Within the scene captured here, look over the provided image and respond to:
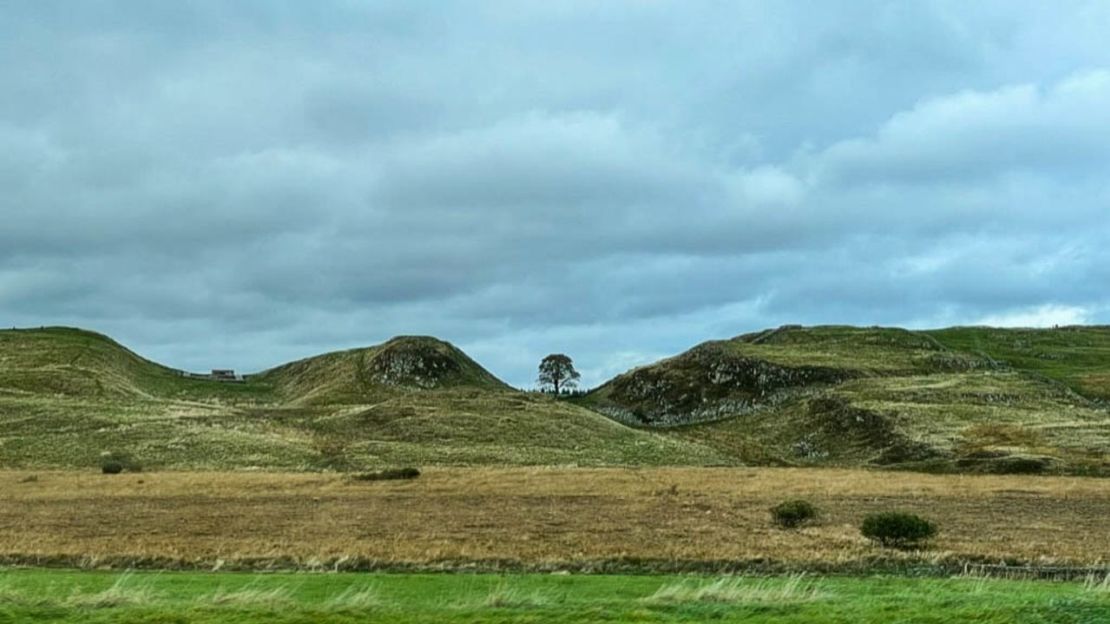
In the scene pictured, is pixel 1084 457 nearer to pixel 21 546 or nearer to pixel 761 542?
pixel 761 542

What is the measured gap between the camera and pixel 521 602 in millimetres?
19547

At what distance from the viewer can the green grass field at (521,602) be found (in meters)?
15.6

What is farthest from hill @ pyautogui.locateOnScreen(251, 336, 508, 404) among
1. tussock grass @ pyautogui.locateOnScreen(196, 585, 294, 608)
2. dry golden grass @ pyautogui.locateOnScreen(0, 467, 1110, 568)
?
tussock grass @ pyautogui.locateOnScreen(196, 585, 294, 608)

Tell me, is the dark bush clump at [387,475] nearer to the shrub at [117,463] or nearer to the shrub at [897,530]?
the shrub at [117,463]

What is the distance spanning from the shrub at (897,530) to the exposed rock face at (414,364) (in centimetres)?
14016

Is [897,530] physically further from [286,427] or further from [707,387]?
[707,387]

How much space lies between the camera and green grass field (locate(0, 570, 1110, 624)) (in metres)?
15.6

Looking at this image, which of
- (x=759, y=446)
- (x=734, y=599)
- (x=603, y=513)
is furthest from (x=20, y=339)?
(x=734, y=599)

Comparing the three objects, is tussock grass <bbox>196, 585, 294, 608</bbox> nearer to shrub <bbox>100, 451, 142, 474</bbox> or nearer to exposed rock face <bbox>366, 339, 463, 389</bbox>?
shrub <bbox>100, 451, 142, 474</bbox>

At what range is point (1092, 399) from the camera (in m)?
152

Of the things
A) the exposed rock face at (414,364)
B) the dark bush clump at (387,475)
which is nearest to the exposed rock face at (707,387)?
the exposed rock face at (414,364)

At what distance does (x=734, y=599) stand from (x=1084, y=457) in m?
82.8

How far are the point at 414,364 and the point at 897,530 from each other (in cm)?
14802

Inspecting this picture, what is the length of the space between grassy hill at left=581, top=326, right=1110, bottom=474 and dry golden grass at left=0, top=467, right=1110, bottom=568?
87.4 ft
